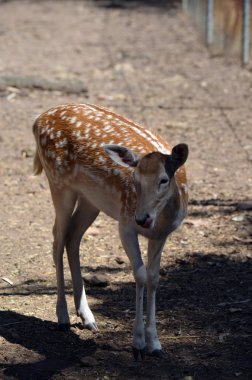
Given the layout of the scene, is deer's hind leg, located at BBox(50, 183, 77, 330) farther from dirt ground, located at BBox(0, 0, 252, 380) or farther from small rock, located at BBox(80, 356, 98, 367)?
small rock, located at BBox(80, 356, 98, 367)

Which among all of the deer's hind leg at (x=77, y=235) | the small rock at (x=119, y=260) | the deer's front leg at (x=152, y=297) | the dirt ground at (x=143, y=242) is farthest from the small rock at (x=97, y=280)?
the deer's front leg at (x=152, y=297)

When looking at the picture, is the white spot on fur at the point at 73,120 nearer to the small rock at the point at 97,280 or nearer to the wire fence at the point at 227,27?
the small rock at the point at 97,280

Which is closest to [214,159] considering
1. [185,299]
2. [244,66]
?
[185,299]

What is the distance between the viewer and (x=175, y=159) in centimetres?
549

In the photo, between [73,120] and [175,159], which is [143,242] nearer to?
[73,120]

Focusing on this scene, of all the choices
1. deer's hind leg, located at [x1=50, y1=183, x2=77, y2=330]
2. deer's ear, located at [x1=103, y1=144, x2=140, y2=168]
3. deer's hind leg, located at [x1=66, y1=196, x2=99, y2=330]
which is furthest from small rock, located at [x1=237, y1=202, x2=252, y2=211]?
deer's ear, located at [x1=103, y1=144, x2=140, y2=168]

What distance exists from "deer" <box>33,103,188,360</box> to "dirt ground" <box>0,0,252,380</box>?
26 cm

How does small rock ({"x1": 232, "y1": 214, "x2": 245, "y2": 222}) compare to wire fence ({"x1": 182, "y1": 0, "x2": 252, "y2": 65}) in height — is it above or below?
above

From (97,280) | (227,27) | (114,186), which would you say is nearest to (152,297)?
(114,186)

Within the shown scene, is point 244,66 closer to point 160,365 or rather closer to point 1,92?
point 1,92

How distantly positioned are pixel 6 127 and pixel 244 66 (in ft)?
18.9

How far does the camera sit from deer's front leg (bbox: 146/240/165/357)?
5809 mm

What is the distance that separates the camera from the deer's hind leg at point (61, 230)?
20.9 feet

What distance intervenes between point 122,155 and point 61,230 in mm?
1076
